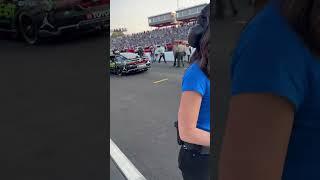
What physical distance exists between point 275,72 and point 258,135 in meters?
0.08

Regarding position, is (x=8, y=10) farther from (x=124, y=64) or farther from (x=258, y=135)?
(x=258, y=135)

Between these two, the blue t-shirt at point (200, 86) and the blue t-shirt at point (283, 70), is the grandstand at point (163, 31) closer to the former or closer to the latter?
the blue t-shirt at point (200, 86)

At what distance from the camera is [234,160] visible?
603mm

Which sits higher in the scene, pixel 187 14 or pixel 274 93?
pixel 187 14

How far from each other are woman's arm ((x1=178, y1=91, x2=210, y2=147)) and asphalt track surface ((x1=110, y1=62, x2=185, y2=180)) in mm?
2424

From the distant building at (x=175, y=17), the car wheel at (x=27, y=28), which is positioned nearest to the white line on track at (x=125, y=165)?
the car wheel at (x=27, y=28)

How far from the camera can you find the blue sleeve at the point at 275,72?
559 millimetres

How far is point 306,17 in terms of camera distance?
1.97ft

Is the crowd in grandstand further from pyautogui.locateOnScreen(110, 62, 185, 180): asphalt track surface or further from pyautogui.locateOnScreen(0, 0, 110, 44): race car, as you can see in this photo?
pyautogui.locateOnScreen(0, 0, 110, 44): race car

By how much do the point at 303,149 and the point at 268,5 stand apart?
0.66 feet

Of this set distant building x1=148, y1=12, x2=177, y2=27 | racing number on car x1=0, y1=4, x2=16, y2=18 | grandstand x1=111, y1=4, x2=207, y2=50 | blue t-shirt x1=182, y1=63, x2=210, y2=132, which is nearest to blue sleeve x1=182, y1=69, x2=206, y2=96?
blue t-shirt x1=182, y1=63, x2=210, y2=132

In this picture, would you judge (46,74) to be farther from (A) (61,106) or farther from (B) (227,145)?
(B) (227,145)

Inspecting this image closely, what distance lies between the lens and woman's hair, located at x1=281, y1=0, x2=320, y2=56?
23.3 inches

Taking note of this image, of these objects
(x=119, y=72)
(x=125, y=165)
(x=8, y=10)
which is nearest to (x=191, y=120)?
(x=125, y=165)
